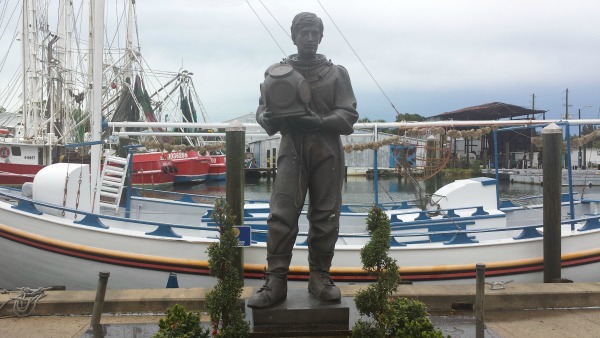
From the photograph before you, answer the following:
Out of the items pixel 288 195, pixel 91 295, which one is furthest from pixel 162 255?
pixel 288 195

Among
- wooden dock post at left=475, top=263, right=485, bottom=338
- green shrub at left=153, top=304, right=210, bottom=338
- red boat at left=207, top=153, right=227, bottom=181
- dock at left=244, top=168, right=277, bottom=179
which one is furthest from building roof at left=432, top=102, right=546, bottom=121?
green shrub at left=153, top=304, right=210, bottom=338

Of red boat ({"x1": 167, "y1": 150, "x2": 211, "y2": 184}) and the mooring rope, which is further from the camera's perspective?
red boat ({"x1": 167, "y1": 150, "x2": 211, "y2": 184})

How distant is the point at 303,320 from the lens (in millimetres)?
4465

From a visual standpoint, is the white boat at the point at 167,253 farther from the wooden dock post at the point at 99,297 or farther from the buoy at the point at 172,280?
the wooden dock post at the point at 99,297

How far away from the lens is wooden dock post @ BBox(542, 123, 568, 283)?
7.62 m

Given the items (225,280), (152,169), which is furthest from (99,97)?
(152,169)

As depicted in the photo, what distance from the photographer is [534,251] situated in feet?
26.7

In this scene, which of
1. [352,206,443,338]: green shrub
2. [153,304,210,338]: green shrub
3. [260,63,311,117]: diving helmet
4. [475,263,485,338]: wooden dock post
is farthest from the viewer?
[475,263,485,338]: wooden dock post

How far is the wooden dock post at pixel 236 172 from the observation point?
6840 mm

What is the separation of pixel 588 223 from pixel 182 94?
2890cm

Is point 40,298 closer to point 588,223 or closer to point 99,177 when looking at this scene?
point 99,177

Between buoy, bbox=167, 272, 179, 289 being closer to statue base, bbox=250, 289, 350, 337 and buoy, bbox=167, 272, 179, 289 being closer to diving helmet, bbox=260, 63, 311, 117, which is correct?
statue base, bbox=250, 289, 350, 337

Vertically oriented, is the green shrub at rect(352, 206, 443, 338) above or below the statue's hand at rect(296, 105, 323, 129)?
A: below

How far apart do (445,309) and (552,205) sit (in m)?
2.89
